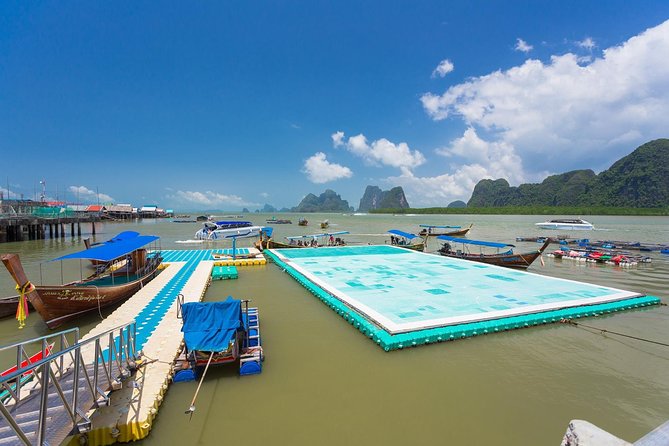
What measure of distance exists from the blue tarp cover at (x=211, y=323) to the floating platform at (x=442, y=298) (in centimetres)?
373

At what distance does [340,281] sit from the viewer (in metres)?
14.1

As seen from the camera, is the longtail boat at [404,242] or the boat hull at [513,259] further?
the longtail boat at [404,242]

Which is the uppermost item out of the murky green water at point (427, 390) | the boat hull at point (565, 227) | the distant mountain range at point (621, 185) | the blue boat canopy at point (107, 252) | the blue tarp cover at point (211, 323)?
the distant mountain range at point (621, 185)

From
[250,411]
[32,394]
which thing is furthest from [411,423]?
[32,394]

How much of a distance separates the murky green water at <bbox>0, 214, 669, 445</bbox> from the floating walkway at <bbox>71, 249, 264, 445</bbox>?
37 centimetres

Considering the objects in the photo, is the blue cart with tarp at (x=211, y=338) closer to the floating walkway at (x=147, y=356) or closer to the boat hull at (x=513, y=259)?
the floating walkway at (x=147, y=356)

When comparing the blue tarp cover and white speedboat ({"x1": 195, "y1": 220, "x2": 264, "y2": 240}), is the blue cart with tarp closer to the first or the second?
the blue tarp cover

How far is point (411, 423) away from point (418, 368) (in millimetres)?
1857

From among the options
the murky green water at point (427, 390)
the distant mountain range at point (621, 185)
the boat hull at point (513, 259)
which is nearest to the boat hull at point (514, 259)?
the boat hull at point (513, 259)

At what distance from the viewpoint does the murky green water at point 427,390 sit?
199 inches

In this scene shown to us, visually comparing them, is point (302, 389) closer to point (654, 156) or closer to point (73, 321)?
point (73, 321)

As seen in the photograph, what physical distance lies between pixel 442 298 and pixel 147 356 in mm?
9165

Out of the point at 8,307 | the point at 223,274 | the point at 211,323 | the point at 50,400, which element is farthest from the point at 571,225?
the point at 8,307

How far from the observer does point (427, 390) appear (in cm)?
614
